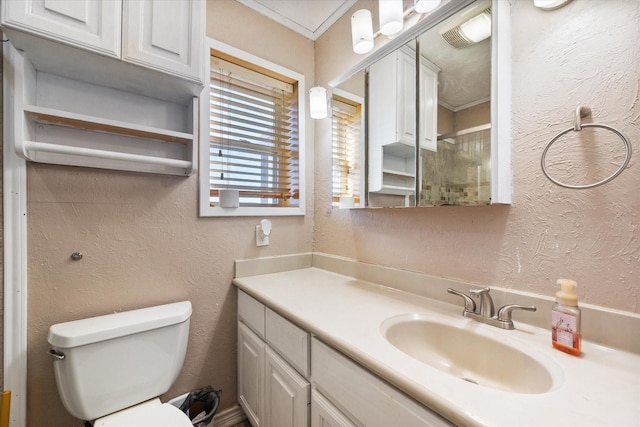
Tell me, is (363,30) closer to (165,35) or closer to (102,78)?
(165,35)

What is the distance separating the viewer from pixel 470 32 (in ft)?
3.22

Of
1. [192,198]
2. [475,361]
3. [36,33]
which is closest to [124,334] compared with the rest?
[192,198]

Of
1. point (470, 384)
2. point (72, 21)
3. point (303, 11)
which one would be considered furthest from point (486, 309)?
point (303, 11)

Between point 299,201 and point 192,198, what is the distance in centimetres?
63

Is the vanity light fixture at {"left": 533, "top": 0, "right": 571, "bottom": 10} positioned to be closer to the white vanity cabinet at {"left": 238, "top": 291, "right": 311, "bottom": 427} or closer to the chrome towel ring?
the chrome towel ring

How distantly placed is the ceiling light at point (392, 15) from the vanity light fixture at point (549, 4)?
1.54 ft

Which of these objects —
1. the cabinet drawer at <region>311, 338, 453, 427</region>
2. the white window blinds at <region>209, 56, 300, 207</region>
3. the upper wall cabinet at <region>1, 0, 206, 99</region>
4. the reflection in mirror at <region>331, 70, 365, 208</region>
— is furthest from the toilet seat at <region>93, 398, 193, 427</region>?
the upper wall cabinet at <region>1, 0, 206, 99</region>

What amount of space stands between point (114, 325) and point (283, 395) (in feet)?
2.31

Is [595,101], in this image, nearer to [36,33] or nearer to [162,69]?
[162,69]

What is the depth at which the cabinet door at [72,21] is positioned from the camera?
798mm

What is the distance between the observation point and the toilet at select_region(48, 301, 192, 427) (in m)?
0.96

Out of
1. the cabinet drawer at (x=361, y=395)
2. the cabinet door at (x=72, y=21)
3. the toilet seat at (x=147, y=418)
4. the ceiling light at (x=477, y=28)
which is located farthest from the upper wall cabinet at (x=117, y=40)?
the toilet seat at (x=147, y=418)

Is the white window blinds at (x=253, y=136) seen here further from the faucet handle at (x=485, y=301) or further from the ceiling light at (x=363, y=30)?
the faucet handle at (x=485, y=301)

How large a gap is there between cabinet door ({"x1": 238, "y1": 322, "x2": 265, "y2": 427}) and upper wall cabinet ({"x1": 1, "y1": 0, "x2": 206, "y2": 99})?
3.88ft
